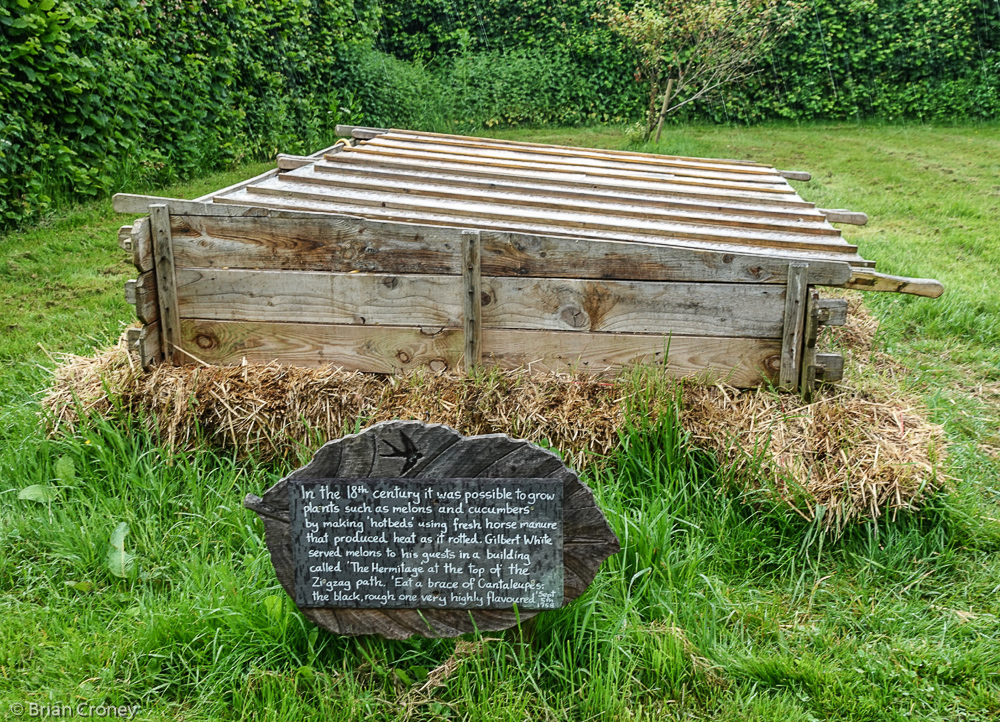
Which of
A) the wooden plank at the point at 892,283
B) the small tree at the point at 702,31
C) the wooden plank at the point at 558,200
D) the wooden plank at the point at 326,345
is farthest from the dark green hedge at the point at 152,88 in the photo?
the wooden plank at the point at 892,283

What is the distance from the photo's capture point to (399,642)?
273 cm

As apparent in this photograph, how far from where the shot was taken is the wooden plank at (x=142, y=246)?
143 inches

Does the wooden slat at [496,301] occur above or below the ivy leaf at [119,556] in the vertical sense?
above

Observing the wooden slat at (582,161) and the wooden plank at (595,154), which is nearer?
the wooden slat at (582,161)

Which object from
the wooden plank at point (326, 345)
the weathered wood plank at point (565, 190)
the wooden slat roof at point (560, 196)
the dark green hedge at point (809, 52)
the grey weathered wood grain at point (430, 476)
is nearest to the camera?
the grey weathered wood grain at point (430, 476)

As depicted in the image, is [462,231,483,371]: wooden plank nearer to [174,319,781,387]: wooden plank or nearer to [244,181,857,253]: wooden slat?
[174,319,781,387]: wooden plank

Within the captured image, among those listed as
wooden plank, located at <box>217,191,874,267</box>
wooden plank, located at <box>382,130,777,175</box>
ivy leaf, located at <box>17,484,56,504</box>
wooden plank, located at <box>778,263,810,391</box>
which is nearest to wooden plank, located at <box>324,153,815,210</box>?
wooden plank, located at <box>382,130,777,175</box>

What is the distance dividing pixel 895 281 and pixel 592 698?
2318mm

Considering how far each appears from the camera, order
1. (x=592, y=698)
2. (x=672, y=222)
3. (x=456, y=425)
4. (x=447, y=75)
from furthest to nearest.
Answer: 1. (x=447, y=75)
2. (x=672, y=222)
3. (x=456, y=425)
4. (x=592, y=698)

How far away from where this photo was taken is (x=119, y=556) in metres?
3.09

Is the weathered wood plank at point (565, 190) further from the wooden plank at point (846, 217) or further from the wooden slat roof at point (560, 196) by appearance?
the wooden plank at point (846, 217)

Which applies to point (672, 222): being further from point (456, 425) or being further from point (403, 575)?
point (403, 575)

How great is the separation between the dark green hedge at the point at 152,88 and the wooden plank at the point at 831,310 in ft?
18.6

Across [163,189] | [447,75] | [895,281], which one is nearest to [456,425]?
[895,281]
